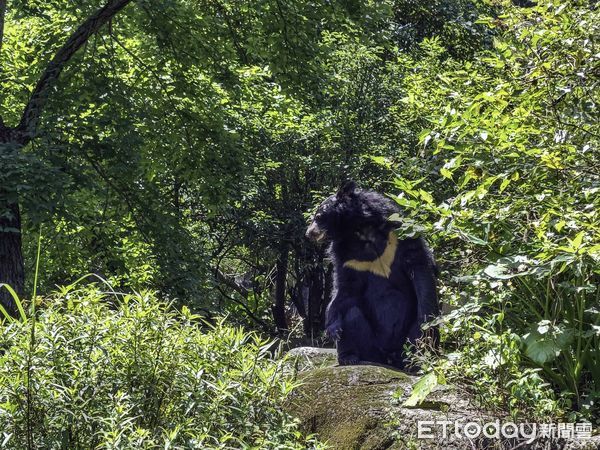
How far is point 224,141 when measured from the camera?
1299 cm

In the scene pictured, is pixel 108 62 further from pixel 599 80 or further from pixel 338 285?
pixel 599 80

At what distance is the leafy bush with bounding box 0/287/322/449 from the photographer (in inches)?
145

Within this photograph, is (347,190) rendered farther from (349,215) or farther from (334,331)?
(334,331)

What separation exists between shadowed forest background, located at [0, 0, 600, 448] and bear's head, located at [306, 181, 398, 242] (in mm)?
335

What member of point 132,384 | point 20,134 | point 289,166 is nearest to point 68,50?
point 20,134

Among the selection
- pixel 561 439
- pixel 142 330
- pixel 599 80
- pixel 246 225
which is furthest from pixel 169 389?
pixel 246 225

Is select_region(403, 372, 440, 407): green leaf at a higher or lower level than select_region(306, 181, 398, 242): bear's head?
lower

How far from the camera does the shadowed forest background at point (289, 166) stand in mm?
5328

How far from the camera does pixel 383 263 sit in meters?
8.55

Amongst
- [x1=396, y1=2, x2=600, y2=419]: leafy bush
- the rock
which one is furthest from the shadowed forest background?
the rock

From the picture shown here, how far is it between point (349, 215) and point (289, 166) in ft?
24.3

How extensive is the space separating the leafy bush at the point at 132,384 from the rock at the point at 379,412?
126 cm

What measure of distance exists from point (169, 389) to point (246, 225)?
40.9 feet

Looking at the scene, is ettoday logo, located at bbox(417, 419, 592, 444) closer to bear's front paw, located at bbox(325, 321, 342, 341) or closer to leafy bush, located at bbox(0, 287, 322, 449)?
leafy bush, located at bbox(0, 287, 322, 449)
